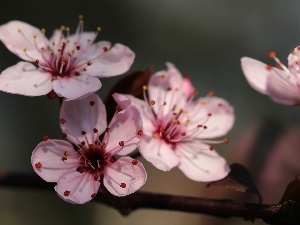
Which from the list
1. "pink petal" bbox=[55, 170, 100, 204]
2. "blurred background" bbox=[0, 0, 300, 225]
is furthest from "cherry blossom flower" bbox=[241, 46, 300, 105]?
"blurred background" bbox=[0, 0, 300, 225]

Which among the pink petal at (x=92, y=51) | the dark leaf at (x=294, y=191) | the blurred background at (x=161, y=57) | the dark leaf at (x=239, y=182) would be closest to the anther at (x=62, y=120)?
the pink petal at (x=92, y=51)

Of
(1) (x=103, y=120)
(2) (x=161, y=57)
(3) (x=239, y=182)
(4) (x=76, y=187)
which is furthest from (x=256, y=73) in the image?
(2) (x=161, y=57)

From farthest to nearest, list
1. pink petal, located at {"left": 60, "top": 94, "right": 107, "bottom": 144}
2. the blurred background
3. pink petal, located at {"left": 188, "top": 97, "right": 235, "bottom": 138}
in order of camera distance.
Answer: the blurred background, pink petal, located at {"left": 188, "top": 97, "right": 235, "bottom": 138}, pink petal, located at {"left": 60, "top": 94, "right": 107, "bottom": 144}

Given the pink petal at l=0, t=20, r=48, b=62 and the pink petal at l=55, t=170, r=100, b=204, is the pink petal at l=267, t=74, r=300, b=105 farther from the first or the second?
the pink petal at l=0, t=20, r=48, b=62

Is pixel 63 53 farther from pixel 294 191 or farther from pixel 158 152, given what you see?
pixel 294 191

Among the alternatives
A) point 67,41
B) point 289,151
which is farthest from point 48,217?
point 67,41

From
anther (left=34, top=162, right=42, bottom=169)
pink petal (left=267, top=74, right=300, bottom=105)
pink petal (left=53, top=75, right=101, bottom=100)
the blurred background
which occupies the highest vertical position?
pink petal (left=267, top=74, right=300, bottom=105)

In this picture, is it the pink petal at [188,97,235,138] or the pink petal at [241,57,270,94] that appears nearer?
the pink petal at [241,57,270,94]

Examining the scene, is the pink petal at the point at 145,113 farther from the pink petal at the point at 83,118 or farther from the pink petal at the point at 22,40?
the pink petal at the point at 22,40
